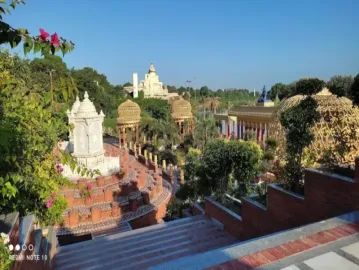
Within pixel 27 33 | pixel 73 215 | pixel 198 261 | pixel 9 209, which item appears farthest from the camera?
pixel 73 215

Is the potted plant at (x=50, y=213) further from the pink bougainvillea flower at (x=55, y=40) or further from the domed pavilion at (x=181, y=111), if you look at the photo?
the domed pavilion at (x=181, y=111)

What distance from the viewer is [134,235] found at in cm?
610

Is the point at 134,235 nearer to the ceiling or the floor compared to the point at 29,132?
nearer to the floor

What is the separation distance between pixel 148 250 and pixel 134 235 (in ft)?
3.59

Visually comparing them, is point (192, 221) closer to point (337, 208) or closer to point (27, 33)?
point (337, 208)

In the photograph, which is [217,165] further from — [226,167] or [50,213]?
[50,213]

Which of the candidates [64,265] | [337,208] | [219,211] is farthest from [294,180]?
[64,265]

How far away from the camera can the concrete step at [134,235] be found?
5405 millimetres

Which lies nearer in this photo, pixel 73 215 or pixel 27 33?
pixel 27 33

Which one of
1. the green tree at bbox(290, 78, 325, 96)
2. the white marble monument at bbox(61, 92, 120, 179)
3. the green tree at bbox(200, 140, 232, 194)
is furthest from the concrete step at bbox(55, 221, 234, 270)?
the white marble monument at bbox(61, 92, 120, 179)

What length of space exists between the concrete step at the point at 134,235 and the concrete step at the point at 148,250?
0.22 metres

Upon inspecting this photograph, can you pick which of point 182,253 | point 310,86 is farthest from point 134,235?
point 310,86

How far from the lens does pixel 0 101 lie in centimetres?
286

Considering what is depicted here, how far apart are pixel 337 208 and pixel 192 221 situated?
3.66m
